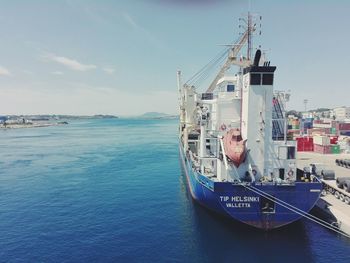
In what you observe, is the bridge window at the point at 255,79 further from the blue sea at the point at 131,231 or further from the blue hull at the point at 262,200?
the blue sea at the point at 131,231

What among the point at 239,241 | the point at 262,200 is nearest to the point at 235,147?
the point at 262,200

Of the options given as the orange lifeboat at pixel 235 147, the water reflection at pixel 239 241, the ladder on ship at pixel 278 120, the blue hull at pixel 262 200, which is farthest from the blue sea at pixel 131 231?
the ladder on ship at pixel 278 120

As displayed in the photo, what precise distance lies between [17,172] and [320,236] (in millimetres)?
47695

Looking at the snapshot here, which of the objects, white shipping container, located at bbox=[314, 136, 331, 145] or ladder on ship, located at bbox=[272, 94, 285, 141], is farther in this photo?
white shipping container, located at bbox=[314, 136, 331, 145]

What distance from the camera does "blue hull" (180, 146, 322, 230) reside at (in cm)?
2216

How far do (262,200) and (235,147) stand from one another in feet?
15.8

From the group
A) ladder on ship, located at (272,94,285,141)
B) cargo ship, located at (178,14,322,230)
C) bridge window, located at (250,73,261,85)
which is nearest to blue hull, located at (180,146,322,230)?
cargo ship, located at (178,14,322,230)

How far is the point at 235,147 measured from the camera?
23578 millimetres

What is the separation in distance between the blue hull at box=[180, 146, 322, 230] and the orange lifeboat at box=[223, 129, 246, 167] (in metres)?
2.38

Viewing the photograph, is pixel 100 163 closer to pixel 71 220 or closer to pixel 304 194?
pixel 71 220

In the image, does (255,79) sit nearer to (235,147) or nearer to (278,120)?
(278,120)

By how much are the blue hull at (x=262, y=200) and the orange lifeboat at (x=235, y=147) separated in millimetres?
2382

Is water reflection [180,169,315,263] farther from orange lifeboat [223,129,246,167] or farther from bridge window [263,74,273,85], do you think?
bridge window [263,74,273,85]

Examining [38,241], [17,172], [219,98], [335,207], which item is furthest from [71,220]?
[17,172]
